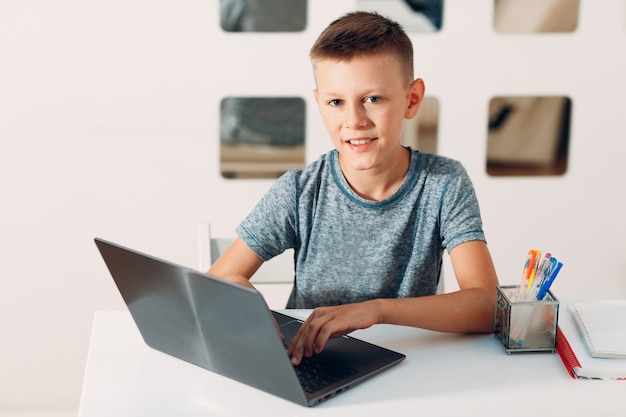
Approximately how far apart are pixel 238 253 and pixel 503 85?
1007 mm

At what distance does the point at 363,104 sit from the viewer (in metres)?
1.31

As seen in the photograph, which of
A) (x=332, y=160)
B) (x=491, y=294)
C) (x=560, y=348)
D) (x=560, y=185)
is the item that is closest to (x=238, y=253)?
(x=332, y=160)

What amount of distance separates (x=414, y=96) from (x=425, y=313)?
437mm

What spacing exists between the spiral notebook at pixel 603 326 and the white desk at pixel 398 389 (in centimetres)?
5

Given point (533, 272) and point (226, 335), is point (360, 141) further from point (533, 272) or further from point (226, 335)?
point (226, 335)

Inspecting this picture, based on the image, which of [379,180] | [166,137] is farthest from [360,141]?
[166,137]

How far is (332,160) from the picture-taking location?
146cm

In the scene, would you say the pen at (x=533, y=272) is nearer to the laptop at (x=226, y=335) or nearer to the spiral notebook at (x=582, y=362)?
the spiral notebook at (x=582, y=362)

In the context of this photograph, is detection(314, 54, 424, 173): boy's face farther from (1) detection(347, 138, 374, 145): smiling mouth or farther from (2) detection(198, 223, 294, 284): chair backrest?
(2) detection(198, 223, 294, 284): chair backrest

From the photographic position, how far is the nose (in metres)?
1.29

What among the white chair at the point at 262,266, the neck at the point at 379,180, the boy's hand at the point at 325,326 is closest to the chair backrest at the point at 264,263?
the white chair at the point at 262,266

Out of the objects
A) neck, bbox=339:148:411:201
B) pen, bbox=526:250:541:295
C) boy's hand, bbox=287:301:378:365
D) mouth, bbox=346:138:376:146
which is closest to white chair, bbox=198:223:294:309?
neck, bbox=339:148:411:201

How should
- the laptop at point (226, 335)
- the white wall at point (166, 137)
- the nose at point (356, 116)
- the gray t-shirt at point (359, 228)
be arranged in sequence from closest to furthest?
the laptop at point (226, 335) < the nose at point (356, 116) < the gray t-shirt at point (359, 228) < the white wall at point (166, 137)

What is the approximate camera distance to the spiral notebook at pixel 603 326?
1.06 metres
